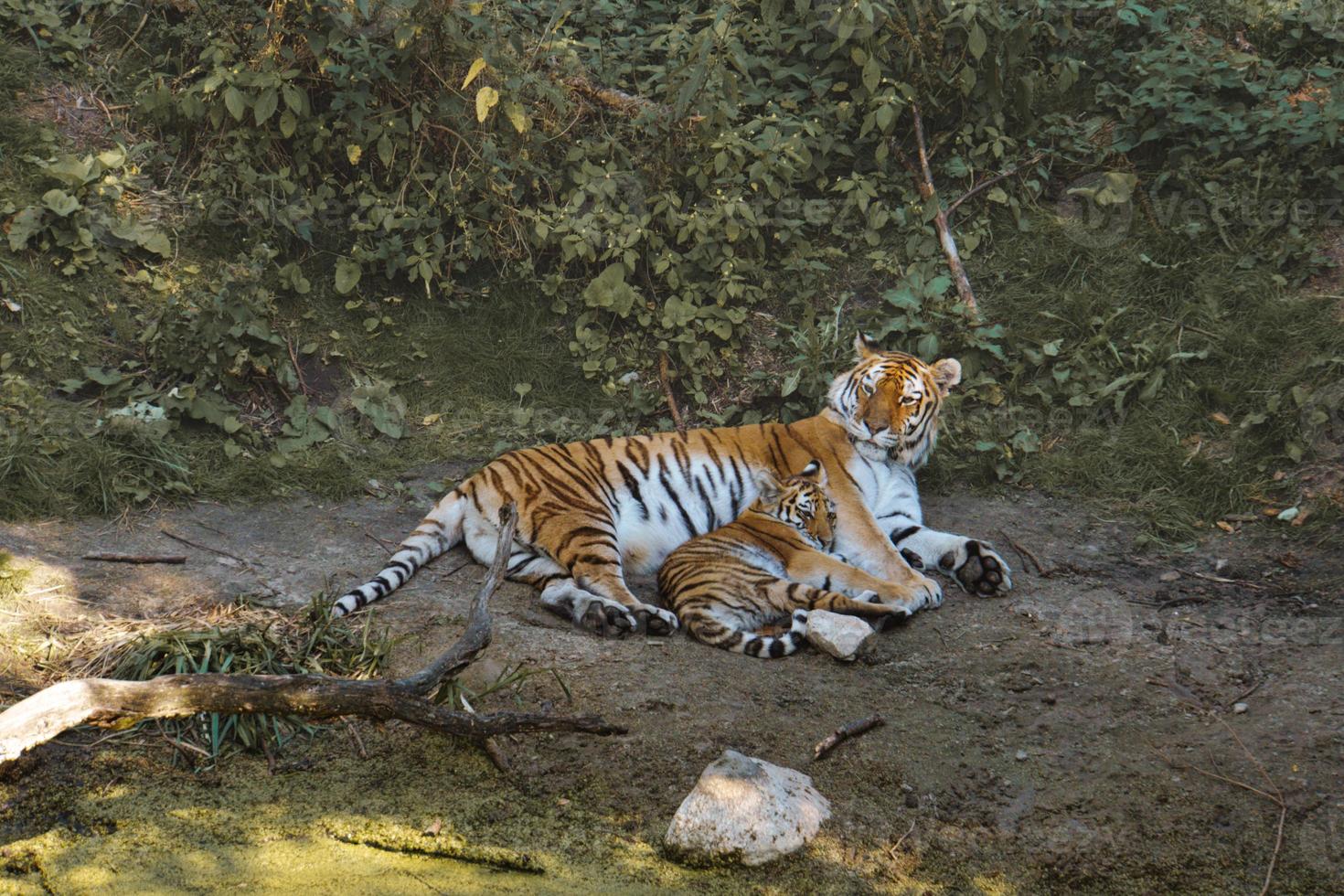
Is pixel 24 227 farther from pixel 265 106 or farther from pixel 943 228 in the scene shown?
pixel 943 228

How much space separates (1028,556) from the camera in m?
5.11

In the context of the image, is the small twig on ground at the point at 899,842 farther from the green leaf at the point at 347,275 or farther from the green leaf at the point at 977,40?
the green leaf at the point at 977,40

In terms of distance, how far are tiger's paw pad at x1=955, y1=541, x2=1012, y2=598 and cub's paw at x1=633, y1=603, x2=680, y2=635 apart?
1.29 metres

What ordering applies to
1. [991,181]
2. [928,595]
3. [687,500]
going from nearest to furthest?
[928,595], [687,500], [991,181]

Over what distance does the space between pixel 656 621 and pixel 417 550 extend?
42.8 inches

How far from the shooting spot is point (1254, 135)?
6.39 metres

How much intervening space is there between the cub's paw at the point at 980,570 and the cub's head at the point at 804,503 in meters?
0.55

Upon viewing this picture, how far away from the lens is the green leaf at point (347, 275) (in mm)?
6316

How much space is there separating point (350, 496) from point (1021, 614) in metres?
3.06

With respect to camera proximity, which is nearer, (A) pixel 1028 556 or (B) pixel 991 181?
(A) pixel 1028 556

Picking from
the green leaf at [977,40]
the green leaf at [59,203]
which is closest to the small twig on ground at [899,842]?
the green leaf at [977,40]

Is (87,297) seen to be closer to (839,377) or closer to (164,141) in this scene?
(164,141)

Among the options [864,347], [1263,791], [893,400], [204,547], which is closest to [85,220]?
[204,547]

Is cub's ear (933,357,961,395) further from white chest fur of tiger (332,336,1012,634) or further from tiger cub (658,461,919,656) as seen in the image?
tiger cub (658,461,919,656)
